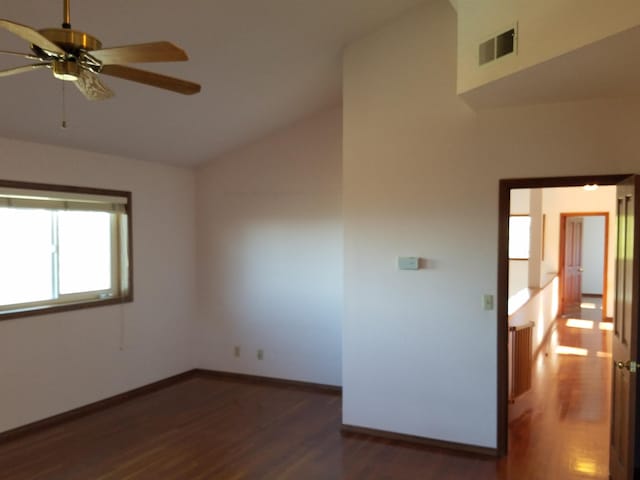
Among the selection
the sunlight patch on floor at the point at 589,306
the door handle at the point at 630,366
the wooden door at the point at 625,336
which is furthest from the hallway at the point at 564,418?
the sunlight patch on floor at the point at 589,306

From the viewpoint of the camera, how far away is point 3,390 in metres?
3.84

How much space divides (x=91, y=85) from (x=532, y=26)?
225 centimetres

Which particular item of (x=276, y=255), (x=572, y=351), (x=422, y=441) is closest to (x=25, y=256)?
(x=276, y=255)

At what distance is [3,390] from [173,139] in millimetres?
2629

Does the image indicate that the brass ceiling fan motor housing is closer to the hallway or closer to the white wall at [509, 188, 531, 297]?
the hallway

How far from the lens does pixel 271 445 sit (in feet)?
12.5

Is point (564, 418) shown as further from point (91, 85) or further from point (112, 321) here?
point (91, 85)

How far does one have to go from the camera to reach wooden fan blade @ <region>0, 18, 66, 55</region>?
1575mm

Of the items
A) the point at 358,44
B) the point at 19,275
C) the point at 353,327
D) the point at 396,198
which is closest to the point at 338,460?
the point at 353,327

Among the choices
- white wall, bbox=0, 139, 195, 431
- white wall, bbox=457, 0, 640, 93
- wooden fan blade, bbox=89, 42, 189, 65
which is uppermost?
white wall, bbox=457, 0, 640, 93

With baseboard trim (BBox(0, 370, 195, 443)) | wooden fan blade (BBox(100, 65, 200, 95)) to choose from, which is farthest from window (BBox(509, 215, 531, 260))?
wooden fan blade (BBox(100, 65, 200, 95))

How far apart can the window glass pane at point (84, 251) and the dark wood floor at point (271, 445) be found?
1.25 meters

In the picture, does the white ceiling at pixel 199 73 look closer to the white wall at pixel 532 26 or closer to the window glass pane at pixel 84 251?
the window glass pane at pixel 84 251

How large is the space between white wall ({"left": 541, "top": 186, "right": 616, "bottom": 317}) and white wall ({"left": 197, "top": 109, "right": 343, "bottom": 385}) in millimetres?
5833
